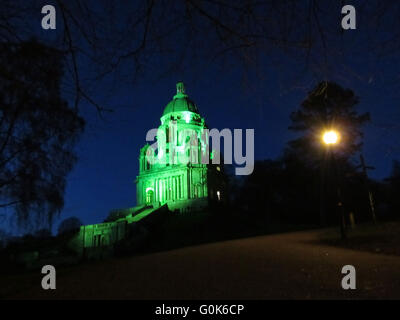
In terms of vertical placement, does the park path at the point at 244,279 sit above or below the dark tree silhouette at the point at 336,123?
below

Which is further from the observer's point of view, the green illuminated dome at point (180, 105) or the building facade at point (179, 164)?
the green illuminated dome at point (180, 105)

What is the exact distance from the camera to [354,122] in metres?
37.0

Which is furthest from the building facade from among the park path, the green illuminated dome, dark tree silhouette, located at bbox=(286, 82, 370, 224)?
the park path

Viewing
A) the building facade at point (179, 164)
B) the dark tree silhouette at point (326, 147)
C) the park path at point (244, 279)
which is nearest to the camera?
the park path at point (244, 279)

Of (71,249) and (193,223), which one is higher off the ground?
(193,223)

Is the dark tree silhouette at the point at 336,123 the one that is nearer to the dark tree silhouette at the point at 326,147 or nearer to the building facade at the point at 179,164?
the dark tree silhouette at the point at 326,147

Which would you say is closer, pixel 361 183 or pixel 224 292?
pixel 224 292

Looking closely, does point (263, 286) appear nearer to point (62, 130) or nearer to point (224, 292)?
point (224, 292)

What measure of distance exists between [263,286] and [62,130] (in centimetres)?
775

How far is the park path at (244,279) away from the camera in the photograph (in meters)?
6.75

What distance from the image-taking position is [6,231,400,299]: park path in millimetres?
6746

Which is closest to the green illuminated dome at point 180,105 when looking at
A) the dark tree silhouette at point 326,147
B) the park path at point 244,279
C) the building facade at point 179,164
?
the building facade at point 179,164

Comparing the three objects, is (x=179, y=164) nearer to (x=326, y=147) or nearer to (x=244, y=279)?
(x=326, y=147)
